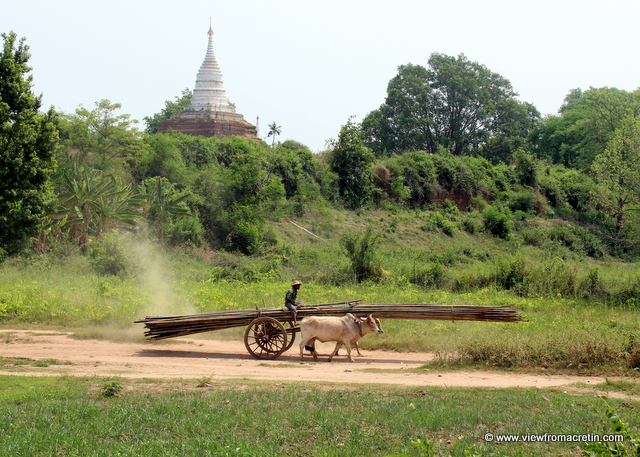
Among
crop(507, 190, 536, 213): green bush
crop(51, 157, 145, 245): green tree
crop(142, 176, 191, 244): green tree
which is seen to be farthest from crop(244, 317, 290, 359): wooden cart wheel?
crop(507, 190, 536, 213): green bush

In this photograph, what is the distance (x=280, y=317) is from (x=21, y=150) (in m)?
14.1

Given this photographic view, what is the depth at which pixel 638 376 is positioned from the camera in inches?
464

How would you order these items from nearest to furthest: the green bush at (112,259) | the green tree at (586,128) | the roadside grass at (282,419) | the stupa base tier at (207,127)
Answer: the roadside grass at (282,419) < the green bush at (112,259) < the stupa base tier at (207,127) < the green tree at (586,128)

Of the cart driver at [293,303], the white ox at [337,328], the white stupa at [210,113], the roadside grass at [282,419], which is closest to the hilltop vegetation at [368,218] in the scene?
the white ox at [337,328]

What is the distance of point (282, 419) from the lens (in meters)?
8.21

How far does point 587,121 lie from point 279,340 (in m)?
47.2

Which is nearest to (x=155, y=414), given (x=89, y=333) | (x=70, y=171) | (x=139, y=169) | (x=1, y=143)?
(x=89, y=333)

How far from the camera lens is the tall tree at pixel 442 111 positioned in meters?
56.9

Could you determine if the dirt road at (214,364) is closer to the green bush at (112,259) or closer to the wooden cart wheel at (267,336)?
the wooden cart wheel at (267,336)

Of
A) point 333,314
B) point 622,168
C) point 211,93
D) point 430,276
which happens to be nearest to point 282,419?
point 333,314

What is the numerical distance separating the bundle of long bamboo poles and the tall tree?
142ft

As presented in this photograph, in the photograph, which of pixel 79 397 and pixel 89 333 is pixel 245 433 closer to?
pixel 79 397

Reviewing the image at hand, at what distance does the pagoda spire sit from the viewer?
5128 cm

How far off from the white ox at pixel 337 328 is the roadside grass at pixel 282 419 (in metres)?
3.14
